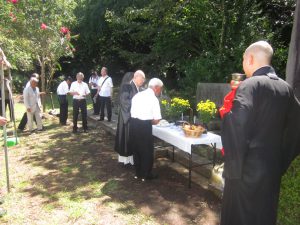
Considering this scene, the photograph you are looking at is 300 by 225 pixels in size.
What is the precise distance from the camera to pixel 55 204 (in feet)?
18.4

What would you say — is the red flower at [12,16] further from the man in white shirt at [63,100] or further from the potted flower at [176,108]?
the potted flower at [176,108]

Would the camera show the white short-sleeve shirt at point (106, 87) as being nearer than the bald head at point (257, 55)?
No

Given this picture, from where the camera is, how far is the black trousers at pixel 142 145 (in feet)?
20.8

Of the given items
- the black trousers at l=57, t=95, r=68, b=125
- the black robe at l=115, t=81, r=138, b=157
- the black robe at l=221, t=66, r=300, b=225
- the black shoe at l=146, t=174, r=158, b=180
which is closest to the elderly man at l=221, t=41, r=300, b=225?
the black robe at l=221, t=66, r=300, b=225

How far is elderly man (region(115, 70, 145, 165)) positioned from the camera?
22.3 ft

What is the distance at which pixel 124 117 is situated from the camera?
23.1 feet

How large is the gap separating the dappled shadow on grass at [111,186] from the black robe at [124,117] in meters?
0.48

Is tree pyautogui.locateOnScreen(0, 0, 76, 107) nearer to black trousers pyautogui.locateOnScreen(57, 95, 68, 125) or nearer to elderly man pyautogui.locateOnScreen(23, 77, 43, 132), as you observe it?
black trousers pyautogui.locateOnScreen(57, 95, 68, 125)

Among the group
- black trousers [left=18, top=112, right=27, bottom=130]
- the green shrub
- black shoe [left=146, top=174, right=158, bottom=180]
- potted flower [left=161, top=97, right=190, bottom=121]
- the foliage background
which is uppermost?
the foliage background

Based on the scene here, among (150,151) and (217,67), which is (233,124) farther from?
(217,67)

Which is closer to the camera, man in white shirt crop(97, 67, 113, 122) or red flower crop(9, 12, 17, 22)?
man in white shirt crop(97, 67, 113, 122)

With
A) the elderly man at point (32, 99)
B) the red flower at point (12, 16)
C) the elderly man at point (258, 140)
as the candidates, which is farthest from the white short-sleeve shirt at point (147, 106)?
the red flower at point (12, 16)

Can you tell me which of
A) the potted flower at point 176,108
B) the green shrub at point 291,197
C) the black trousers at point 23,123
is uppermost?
the potted flower at point 176,108

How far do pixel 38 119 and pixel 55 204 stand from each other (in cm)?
615
